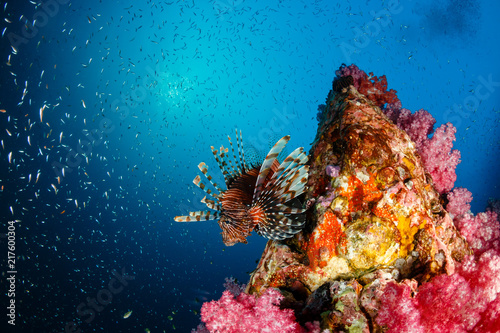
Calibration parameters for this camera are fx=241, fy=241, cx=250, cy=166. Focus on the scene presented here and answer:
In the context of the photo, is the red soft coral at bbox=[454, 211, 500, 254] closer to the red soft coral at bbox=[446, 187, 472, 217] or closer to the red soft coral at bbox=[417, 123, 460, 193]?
the red soft coral at bbox=[446, 187, 472, 217]

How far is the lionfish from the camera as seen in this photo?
8.63ft

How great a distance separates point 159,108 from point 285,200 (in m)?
56.0

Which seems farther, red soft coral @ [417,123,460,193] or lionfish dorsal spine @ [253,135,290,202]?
red soft coral @ [417,123,460,193]

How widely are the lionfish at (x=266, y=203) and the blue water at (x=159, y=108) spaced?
12.0 meters

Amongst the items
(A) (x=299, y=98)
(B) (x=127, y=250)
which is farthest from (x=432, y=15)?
(B) (x=127, y=250)

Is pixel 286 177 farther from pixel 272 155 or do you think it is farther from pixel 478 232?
pixel 478 232

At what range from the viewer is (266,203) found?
289 cm

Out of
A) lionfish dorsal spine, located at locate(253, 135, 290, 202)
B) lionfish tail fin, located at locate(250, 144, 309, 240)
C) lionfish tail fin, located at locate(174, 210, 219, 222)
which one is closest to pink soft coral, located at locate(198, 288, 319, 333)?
lionfish tail fin, located at locate(250, 144, 309, 240)

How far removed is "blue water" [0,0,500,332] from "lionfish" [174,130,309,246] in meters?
12.0

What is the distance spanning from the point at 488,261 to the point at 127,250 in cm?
5067

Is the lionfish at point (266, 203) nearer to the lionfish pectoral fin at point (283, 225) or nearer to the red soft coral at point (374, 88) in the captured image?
the lionfish pectoral fin at point (283, 225)

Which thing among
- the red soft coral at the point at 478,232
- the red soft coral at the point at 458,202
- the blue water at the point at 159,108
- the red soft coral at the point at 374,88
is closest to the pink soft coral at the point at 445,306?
the red soft coral at the point at 478,232

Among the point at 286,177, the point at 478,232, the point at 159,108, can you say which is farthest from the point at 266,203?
the point at 159,108

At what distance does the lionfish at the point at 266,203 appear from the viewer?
8.63 ft
